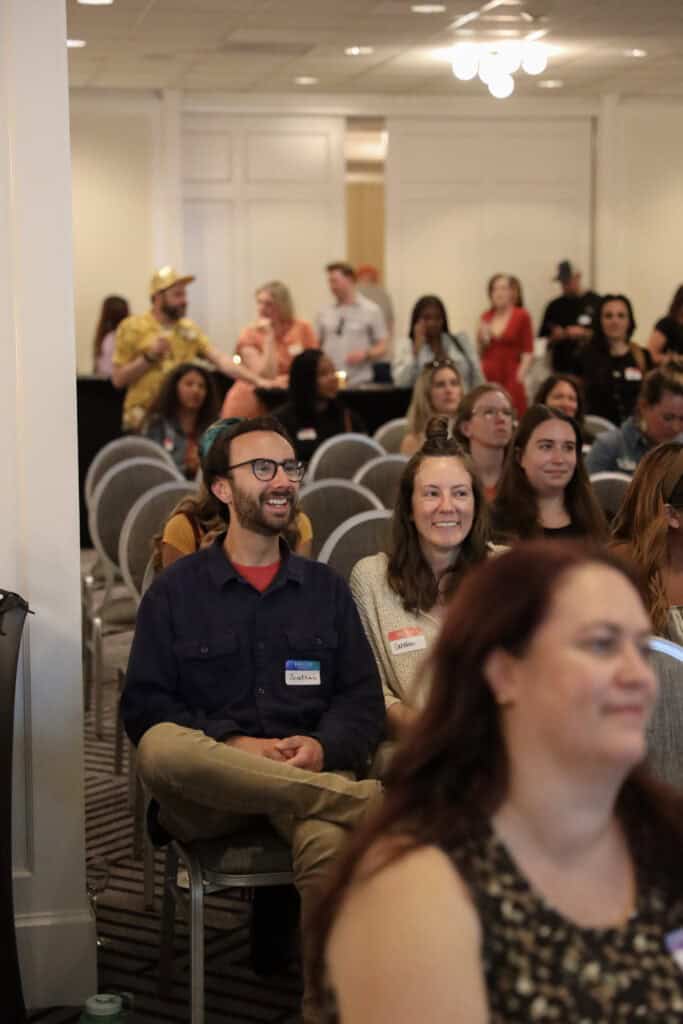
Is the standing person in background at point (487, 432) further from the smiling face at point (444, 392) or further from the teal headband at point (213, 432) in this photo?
the teal headband at point (213, 432)

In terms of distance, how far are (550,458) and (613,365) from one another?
182 inches

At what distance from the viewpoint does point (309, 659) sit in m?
3.23

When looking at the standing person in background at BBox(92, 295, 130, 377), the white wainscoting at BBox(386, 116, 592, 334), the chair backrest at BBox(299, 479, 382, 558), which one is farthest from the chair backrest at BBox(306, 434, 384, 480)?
the white wainscoting at BBox(386, 116, 592, 334)

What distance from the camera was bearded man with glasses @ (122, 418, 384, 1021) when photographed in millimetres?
2912

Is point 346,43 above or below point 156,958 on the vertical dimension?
above

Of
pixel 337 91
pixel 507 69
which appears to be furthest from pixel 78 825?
pixel 337 91

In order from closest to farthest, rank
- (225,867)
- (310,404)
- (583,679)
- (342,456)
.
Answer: (583,679) < (225,867) < (342,456) < (310,404)

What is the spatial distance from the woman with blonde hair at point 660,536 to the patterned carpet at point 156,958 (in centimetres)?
118

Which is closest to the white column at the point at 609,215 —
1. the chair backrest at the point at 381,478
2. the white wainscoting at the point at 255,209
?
the white wainscoting at the point at 255,209

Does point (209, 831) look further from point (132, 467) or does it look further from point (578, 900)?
point (132, 467)

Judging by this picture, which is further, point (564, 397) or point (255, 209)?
point (255, 209)

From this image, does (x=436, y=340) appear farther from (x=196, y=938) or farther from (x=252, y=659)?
(x=196, y=938)

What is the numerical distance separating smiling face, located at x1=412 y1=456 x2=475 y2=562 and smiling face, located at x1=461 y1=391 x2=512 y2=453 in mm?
1808

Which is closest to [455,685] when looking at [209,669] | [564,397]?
[209,669]
